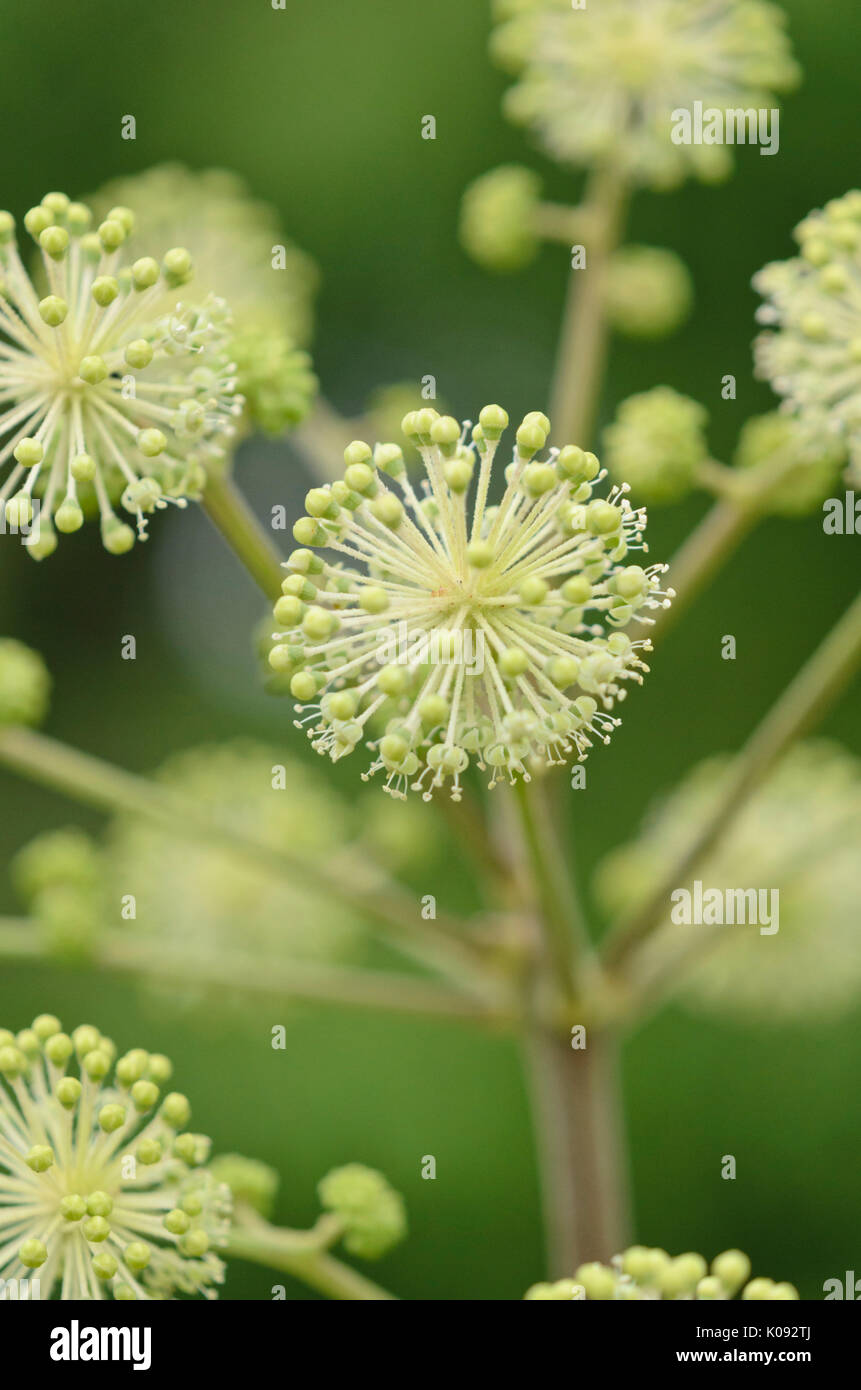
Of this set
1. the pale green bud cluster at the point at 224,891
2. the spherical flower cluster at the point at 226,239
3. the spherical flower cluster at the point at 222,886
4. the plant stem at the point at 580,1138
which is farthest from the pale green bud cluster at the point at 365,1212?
the spherical flower cluster at the point at 226,239

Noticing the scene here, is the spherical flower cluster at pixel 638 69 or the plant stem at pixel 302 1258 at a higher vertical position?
the spherical flower cluster at pixel 638 69

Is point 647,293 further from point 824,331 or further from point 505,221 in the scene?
point 824,331

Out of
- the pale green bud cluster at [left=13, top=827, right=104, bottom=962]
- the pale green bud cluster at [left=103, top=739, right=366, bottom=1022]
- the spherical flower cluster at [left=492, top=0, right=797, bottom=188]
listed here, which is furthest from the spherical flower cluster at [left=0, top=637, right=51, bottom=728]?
the spherical flower cluster at [left=492, top=0, right=797, bottom=188]

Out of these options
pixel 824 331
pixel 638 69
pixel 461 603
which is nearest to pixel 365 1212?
pixel 461 603

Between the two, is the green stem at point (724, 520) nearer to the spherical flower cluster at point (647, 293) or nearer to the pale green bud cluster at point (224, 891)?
the spherical flower cluster at point (647, 293)

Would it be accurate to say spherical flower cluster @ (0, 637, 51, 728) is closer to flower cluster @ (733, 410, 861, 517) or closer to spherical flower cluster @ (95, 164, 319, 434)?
spherical flower cluster @ (95, 164, 319, 434)
